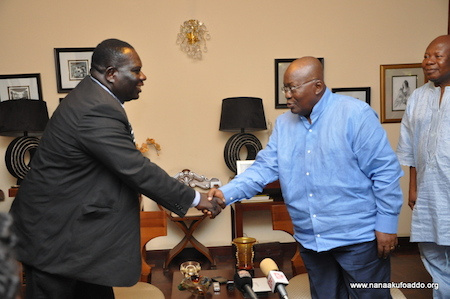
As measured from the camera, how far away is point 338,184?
2.05 meters

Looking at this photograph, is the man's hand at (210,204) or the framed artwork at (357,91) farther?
the framed artwork at (357,91)

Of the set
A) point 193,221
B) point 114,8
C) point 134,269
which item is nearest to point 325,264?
point 134,269

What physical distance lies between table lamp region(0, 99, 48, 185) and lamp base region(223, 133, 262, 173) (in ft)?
5.95

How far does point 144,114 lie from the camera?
4695 millimetres

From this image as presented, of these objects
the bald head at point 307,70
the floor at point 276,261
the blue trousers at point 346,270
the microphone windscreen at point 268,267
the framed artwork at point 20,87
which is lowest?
the floor at point 276,261

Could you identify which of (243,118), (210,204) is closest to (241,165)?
(243,118)

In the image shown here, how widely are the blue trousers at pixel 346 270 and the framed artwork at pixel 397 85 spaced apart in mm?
3100

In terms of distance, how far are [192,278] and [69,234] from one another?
112 centimetres

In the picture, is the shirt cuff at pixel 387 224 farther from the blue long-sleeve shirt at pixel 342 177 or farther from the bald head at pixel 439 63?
the bald head at pixel 439 63

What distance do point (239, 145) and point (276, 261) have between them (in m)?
1.22

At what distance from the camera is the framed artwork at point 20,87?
178 inches

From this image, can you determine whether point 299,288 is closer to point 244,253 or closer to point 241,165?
point 244,253

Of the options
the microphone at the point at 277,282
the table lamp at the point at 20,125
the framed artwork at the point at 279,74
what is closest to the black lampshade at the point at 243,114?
the framed artwork at the point at 279,74

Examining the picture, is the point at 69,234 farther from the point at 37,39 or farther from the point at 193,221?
the point at 37,39
